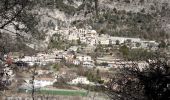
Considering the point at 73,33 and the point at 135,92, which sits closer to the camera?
the point at 135,92

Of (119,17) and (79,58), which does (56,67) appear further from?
(119,17)

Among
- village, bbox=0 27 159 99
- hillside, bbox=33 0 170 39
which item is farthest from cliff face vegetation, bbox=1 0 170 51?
village, bbox=0 27 159 99

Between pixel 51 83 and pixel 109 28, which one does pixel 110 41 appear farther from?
pixel 51 83

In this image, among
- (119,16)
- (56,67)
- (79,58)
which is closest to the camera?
(56,67)

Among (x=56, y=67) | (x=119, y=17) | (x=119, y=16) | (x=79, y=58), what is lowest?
(x=56, y=67)

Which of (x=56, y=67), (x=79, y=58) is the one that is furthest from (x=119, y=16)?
(x=56, y=67)

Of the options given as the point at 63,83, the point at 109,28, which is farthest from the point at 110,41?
the point at 63,83

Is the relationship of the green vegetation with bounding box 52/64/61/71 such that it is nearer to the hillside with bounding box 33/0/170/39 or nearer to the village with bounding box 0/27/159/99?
the village with bounding box 0/27/159/99

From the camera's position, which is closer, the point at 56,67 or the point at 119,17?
the point at 56,67

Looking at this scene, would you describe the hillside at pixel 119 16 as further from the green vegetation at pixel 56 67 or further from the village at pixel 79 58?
the green vegetation at pixel 56 67

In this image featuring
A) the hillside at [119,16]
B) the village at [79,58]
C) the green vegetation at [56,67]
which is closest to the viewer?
the village at [79,58]

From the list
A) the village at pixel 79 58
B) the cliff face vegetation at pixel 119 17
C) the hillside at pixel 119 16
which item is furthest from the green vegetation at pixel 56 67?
the hillside at pixel 119 16
